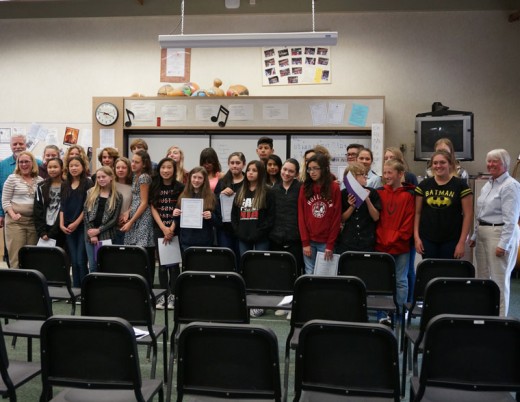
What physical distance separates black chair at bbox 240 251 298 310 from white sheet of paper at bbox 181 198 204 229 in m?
1.21

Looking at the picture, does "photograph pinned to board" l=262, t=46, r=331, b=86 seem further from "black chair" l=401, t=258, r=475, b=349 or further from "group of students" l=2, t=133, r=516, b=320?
"black chair" l=401, t=258, r=475, b=349

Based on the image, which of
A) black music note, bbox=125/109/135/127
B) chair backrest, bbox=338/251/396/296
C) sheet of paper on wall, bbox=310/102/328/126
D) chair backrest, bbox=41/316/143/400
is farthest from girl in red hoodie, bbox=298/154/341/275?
black music note, bbox=125/109/135/127

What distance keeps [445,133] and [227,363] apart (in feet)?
17.6

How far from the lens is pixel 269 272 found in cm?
330

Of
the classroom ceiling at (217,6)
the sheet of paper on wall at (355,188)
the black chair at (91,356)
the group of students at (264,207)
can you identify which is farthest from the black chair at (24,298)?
the classroom ceiling at (217,6)

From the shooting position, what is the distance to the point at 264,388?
1881 millimetres

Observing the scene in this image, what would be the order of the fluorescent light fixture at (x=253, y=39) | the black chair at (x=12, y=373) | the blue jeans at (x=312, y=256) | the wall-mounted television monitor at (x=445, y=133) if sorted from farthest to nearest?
the wall-mounted television monitor at (x=445, y=133) < the fluorescent light fixture at (x=253, y=39) < the blue jeans at (x=312, y=256) < the black chair at (x=12, y=373)

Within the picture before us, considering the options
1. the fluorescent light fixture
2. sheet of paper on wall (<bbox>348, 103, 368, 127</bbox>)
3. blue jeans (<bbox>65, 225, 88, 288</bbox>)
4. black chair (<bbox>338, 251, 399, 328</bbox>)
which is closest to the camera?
black chair (<bbox>338, 251, 399, 328</bbox>)

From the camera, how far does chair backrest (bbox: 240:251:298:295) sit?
10.7ft

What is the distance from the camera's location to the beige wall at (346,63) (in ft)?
23.4

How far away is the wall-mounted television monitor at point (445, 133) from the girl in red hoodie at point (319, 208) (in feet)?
9.35

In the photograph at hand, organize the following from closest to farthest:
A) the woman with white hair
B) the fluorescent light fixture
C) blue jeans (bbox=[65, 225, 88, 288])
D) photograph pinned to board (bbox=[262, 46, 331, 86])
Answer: the woman with white hair, blue jeans (bbox=[65, 225, 88, 288]), the fluorescent light fixture, photograph pinned to board (bbox=[262, 46, 331, 86])

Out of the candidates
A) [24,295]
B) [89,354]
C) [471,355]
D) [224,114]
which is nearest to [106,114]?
[224,114]

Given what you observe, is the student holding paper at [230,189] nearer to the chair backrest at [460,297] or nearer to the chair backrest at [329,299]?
the chair backrest at [329,299]
